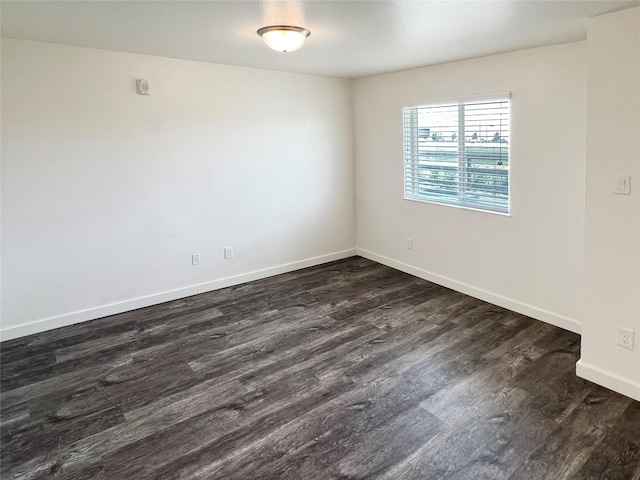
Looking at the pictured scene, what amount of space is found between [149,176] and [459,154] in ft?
9.86

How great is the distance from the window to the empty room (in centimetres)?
2

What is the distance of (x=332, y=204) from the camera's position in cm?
536

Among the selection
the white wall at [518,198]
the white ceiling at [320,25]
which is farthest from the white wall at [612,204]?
the white wall at [518,198]

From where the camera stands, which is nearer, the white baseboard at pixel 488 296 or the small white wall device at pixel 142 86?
the white baseboard at pixel 488 296

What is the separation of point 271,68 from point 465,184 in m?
2.33

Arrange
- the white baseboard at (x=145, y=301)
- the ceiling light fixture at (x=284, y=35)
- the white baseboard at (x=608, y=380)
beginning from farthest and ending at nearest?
the white baseboard at (x=145, y=301), the ceiling light fixture at (x=284, y=35), the white baseboard at (x=608, y=380)

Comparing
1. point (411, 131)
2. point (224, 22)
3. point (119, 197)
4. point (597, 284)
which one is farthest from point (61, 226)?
point (597, 284)

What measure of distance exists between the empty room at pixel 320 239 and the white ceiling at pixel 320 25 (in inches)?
1.2

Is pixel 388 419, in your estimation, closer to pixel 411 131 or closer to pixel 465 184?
pixel 465 184

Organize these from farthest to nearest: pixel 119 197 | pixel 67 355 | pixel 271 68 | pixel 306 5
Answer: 1. pixel 271 68
2. pixel 119 197
3. pixel 67 355
4. pixel 306 5

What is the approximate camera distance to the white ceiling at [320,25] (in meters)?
2.36

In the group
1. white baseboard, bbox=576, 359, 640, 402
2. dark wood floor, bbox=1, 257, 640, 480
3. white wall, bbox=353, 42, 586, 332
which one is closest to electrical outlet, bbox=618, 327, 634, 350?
white baseboard, bbox=576, 359, 640, 402

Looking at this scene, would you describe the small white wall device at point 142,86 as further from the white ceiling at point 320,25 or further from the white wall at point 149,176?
the white ceiling at point 320,25

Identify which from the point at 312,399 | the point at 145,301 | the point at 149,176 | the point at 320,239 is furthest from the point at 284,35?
the point at 320,239
